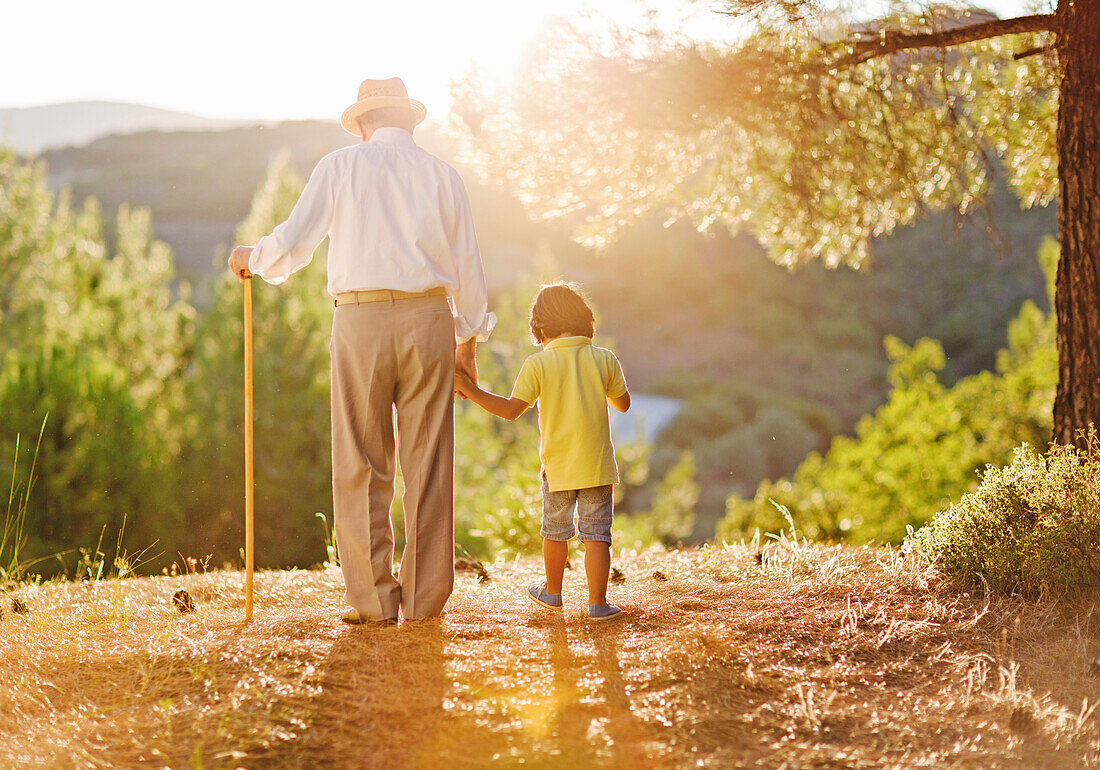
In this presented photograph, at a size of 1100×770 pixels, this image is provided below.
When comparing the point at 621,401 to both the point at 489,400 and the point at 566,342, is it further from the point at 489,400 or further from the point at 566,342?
the point at 489,400

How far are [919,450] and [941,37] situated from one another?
26.4 feet

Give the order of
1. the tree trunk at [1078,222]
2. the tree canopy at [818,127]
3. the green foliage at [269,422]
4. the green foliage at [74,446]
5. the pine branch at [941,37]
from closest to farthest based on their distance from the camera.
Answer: the tree trunk at [1078,222], the tree canopy at [818,127], the pine branch at [941,37], the green foliage at [74,446], the green foliage at [269,422]

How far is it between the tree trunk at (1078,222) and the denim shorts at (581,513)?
2247mm

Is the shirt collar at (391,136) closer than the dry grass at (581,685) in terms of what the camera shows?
No

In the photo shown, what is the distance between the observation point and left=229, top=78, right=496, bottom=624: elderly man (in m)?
2.99

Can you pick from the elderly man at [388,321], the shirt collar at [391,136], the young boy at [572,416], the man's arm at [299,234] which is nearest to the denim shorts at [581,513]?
the young boy at [572,416]

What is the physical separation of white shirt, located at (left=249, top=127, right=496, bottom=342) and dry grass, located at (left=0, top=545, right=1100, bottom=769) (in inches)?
45.1

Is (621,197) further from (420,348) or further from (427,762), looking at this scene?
(427,762)

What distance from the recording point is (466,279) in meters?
3.15

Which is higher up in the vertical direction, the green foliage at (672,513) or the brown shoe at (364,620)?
the brown shoe at (364,620)

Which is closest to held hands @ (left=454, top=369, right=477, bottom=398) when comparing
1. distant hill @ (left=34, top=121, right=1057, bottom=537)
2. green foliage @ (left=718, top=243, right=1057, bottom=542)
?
green foliage @ (left=718, top=243, right=1057, bottom=542)

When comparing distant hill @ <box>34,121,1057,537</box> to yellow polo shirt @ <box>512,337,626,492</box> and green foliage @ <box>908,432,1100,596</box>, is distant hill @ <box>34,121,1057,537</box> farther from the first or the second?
yellow polo shirt @ <box>512,337,626,492</box>

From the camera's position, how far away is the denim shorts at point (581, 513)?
3.22 metres

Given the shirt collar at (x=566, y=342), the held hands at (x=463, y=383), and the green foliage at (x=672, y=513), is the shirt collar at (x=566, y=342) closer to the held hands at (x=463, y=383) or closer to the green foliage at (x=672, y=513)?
the held hands at (x=463, y=383)
